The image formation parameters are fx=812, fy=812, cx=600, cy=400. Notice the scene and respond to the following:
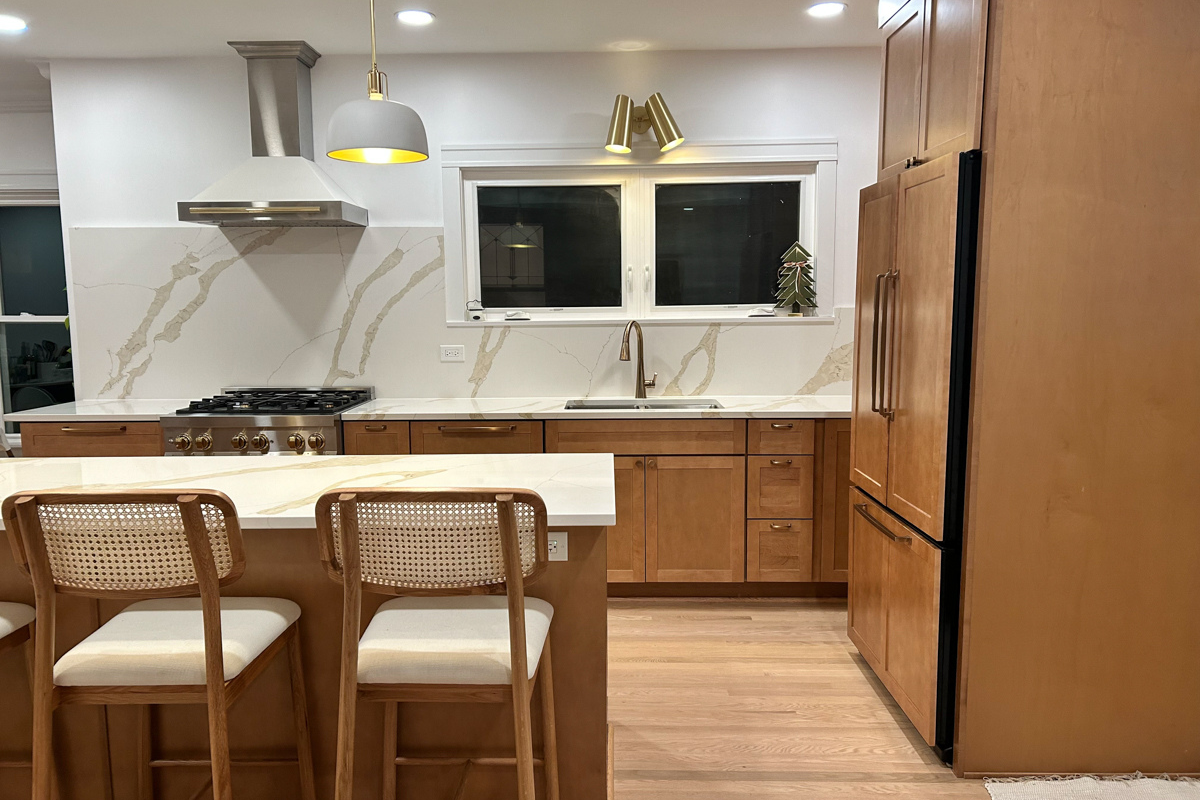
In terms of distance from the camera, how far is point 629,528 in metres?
3.66

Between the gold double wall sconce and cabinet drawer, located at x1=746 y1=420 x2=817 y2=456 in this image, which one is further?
the gold double wall sconce

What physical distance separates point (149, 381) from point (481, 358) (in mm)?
1724

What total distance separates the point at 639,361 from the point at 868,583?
1634 mm

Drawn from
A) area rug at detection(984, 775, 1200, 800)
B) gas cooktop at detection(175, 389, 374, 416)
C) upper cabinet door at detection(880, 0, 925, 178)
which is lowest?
area rug at detection(984, 775, 1200, 800)

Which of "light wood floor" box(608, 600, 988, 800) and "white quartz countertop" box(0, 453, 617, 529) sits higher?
"white quartz countertop" box(0, 453, 617, 529)

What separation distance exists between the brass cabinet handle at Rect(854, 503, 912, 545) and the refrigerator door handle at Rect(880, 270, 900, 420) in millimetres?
375

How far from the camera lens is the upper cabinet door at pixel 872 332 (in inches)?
103

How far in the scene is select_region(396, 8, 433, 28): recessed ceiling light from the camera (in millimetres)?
3364

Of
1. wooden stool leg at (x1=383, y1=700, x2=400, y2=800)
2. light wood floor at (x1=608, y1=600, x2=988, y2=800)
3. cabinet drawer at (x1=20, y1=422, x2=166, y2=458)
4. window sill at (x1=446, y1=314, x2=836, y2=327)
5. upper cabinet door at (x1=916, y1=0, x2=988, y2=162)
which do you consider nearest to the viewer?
wooden stool leg at (x1=383, y1=700, x2=400, y2=800)

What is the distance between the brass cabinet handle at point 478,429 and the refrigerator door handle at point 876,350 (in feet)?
5.28

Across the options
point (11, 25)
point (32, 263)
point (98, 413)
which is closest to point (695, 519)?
point (98, 413)

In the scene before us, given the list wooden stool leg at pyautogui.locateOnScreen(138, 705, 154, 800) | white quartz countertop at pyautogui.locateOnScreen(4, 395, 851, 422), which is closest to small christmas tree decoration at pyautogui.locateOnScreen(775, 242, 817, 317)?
white quartz countertop at pyautogui.locateOnScreen(4, 395, 851, 422)

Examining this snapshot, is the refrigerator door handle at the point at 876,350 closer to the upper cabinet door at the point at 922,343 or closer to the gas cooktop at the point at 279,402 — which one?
the upper cabinet door at the point at 922,343

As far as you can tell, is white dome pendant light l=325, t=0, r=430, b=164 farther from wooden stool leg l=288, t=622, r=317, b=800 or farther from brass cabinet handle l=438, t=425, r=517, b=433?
brass cabinet handle l=438, t=425, r=517, b=433
